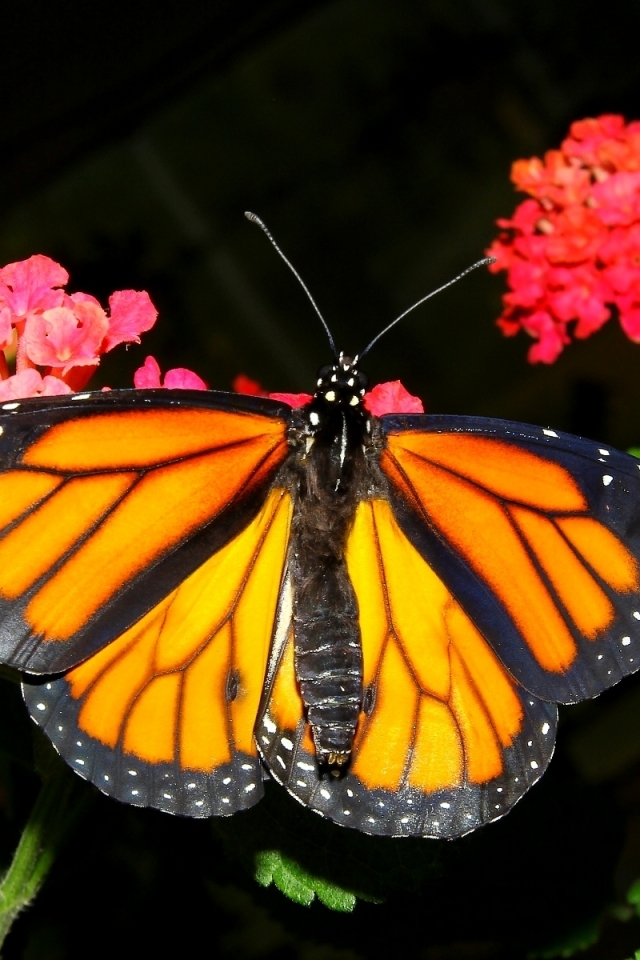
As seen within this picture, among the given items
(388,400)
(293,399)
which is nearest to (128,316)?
(293,399)

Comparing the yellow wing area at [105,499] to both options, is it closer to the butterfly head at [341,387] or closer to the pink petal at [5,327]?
the butterfly head at [341,387]

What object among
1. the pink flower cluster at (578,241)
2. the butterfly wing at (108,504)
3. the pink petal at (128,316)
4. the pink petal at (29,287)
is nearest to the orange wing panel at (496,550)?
the butterfly wing at (108,504)

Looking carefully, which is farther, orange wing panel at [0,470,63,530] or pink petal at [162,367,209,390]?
→ pink petal at [162,367,209,390]

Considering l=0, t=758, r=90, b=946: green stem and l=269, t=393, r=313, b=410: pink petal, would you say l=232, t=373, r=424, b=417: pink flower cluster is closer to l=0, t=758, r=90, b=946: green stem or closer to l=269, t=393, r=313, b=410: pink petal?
l=269, t=393, r=313, b=410: pink petal

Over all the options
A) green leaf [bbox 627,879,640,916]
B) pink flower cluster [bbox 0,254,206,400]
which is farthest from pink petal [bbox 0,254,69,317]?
green leaf [bbox 627,879,640,916]

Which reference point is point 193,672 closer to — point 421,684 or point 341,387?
point 421,684

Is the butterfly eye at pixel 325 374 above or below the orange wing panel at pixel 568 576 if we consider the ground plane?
above
